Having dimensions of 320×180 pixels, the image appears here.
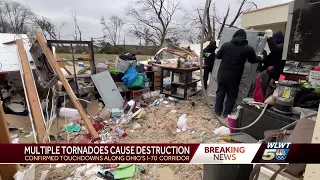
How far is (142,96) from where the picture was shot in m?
4.86

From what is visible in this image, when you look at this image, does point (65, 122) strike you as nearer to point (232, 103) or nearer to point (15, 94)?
point (15, 94)

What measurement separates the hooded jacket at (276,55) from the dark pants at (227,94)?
2.25 feet

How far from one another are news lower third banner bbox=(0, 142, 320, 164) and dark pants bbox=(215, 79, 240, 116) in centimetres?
281

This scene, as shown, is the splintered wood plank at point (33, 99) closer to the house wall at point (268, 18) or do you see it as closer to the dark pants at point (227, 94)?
the dark pants at point (227, 94)

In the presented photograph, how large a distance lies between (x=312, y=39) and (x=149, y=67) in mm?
4317

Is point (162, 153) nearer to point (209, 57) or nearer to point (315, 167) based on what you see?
point (315, 167)

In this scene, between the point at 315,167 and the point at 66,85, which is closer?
the point at 315,167

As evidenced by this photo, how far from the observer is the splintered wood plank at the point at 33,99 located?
278 centimetres

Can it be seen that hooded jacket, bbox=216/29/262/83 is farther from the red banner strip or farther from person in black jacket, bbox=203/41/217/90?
the red banner strip

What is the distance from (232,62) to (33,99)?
3439mm

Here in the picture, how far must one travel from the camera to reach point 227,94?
385cm

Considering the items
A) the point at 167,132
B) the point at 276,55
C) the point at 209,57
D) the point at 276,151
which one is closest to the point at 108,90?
the point at 167,132

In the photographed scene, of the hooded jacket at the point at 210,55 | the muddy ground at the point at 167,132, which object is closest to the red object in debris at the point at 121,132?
the muddy ground at the point at 167,132

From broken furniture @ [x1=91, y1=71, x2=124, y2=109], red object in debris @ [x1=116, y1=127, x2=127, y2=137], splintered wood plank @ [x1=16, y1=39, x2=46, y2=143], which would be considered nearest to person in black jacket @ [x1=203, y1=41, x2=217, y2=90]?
broken furniture @ [x1=91, y1=71, x2=124, y2=109]
